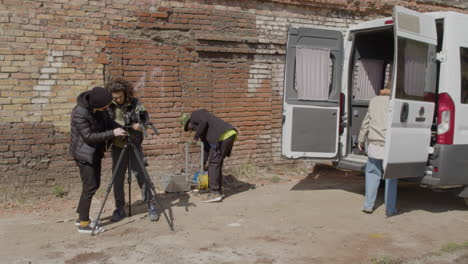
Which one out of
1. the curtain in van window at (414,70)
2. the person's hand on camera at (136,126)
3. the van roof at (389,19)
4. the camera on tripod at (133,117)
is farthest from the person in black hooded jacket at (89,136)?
the van roof at (389,19)

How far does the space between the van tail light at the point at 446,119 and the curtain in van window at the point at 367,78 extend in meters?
1.64

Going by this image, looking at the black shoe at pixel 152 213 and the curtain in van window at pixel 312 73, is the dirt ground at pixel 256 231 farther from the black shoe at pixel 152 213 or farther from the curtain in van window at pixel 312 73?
the curtain in van window at pixel 312 73

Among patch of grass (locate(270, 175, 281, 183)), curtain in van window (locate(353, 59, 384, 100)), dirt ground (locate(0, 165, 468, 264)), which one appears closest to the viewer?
dirt ground (locate(0, 165, 468, 264))

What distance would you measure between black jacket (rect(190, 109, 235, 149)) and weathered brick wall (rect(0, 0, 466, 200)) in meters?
0.88

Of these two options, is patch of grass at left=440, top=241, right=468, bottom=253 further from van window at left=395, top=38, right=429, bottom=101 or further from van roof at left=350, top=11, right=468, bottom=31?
van roof at left=350, top=11, right=468, bottom=31

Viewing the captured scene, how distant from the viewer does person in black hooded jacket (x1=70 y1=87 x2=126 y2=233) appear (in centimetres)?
480

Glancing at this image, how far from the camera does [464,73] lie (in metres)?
5.62

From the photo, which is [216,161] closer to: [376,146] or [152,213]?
[152,213]

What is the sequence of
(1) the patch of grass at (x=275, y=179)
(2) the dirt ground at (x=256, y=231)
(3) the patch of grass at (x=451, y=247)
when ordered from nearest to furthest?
(2) the dirt ground at (x=256, y=231)
(3) the patch of grass at (x=451, y=247)
(1) the patch of grass at (x=275, y=179)

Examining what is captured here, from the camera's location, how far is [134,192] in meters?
6.69

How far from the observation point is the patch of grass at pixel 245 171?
7664 millimetres

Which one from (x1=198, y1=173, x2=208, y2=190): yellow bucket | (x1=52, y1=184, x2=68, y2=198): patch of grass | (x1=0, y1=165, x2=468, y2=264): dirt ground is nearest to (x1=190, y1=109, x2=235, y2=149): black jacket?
(x1=198, y1=173, x2=208, y2=190): yellow bucket

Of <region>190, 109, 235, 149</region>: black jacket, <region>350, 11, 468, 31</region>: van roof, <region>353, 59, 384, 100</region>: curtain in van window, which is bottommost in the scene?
<region>190, 109, 235, 149</region>: black jacket

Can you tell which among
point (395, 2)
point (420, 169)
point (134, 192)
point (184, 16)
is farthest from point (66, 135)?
point (395, 2)
